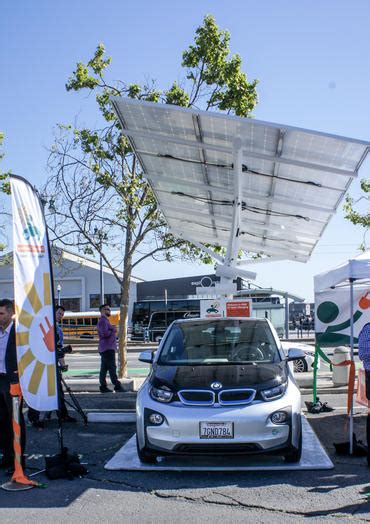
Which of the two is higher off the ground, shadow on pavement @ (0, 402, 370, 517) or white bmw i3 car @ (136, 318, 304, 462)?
white bmw i3 car @ (136, 318, 304, 462)

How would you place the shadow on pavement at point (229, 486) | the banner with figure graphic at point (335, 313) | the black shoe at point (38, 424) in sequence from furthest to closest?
1. the black shoe at point (38, 424)
2. the banner with figure graphic at point (335, 313)
3. the shadow on pavement at point (229, 486)

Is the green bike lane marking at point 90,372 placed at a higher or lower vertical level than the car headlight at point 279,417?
lower

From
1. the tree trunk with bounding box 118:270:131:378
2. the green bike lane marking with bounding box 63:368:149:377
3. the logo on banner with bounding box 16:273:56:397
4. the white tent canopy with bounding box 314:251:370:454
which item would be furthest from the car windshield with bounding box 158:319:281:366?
the green bike lane marking with bounding box 63:368:149:377

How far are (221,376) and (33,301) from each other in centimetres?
212

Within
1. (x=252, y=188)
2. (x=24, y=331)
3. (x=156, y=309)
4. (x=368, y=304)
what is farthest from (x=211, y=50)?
(x=156, y=309)

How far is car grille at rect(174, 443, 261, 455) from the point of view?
613 cm

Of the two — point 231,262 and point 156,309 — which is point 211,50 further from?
point 156,309

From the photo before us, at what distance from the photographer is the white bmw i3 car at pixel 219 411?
6.13 m

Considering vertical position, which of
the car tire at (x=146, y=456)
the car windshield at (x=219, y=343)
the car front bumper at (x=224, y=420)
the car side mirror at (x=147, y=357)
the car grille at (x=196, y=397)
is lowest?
the car tire at (x=146, y=456)

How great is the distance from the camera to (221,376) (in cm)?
667

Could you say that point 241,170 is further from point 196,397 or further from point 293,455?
point 293,455

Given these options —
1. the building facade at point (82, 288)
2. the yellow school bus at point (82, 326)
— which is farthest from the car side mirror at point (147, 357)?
the building facade at point (82, 288)

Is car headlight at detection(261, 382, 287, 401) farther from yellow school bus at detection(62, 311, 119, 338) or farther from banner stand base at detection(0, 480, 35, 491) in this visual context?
yellow school bus at detection(62, 311, 119, 338)

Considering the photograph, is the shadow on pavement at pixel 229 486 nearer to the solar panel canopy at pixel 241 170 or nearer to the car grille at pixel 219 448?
the car grille at pixel 219 448
